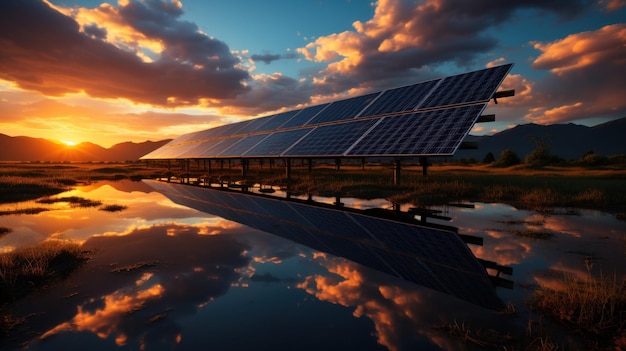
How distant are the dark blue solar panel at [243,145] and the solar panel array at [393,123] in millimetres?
244

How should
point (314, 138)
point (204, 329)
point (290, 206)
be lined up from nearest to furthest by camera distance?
point (204, 329)
point (290, 206)
point (314, 138)

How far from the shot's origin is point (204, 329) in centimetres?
457

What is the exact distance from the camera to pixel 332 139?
24703mm

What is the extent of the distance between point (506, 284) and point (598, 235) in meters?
6.45

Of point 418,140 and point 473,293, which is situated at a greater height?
point 418,140

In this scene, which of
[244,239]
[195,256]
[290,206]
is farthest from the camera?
[290,206]

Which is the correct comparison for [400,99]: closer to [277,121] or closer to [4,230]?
[277,121]

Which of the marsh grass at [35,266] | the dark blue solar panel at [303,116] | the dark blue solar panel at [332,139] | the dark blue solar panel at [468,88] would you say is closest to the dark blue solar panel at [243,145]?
the dark blue solar panel at [303,116]

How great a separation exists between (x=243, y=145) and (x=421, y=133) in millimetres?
24016

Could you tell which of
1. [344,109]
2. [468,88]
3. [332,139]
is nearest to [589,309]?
[468,88]

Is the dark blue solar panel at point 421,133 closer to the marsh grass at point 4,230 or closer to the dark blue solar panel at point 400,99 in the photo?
the dark blue solar panel at point 400,99

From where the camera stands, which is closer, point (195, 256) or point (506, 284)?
point (506, 284)

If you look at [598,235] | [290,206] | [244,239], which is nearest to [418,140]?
[290,206]

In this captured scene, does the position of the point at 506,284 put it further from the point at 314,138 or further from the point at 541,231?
the point at 314,138
